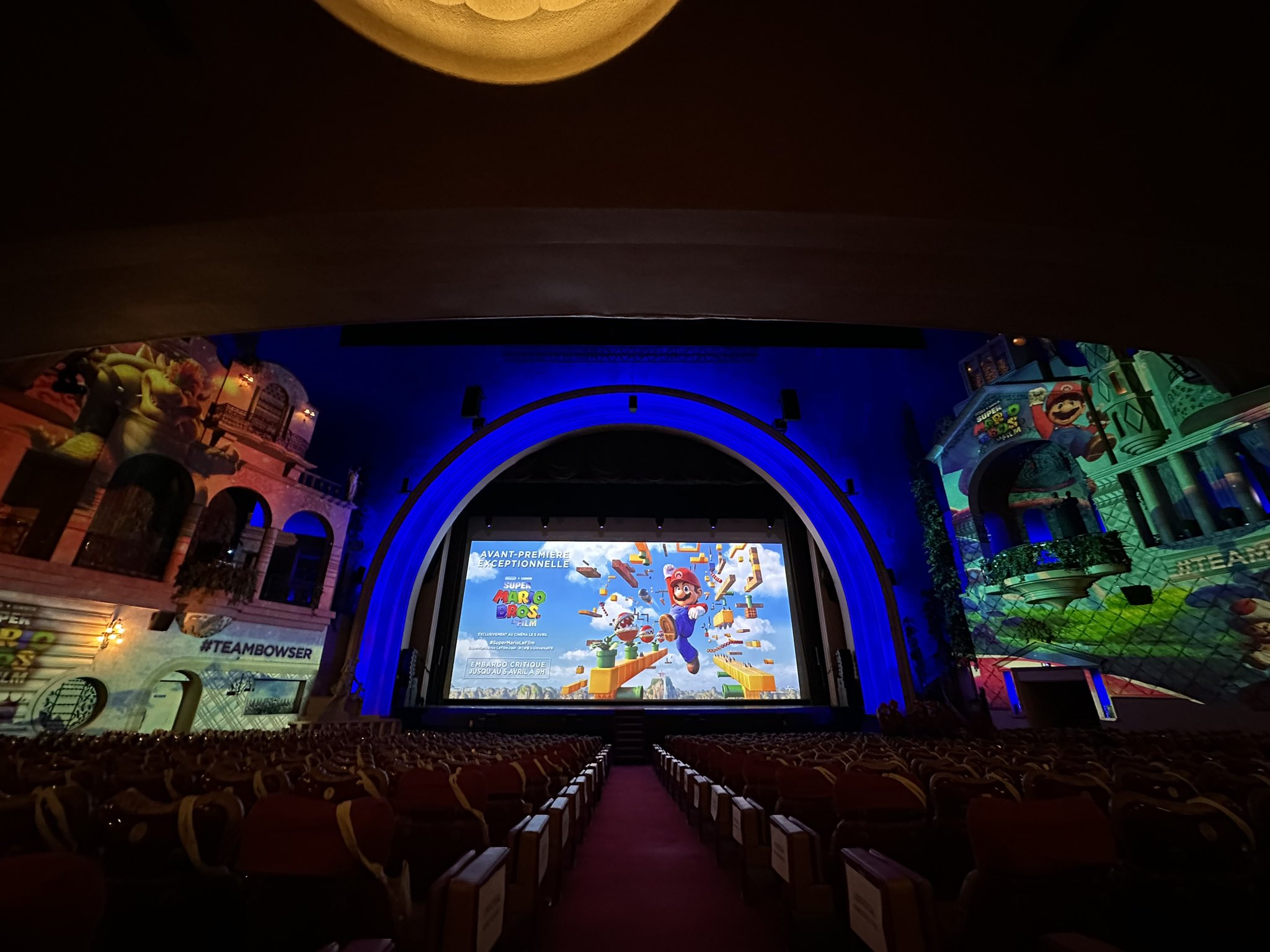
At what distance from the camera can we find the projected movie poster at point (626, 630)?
15352 millimetres

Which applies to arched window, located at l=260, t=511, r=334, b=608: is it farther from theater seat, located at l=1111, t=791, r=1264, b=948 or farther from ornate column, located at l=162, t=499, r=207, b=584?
theater seat, located at l=1111, t=791, r=1264, b=948

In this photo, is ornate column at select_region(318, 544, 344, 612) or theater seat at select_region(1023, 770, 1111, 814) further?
ornate column at select_region(318, 544, 344, 612)

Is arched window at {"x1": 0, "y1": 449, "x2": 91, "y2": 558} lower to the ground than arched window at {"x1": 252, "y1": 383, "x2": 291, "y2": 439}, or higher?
lower

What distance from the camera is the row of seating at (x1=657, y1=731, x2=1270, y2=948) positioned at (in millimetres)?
1379

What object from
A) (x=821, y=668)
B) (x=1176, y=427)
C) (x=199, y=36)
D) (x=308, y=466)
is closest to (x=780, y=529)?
(x=821, y=668)

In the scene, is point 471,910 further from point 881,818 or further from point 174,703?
→ point 174,703

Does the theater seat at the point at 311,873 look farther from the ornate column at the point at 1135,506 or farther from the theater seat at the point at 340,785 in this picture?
the ornate column at the point at 1135,506

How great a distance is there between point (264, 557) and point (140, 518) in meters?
2.37

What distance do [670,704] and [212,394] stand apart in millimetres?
14896

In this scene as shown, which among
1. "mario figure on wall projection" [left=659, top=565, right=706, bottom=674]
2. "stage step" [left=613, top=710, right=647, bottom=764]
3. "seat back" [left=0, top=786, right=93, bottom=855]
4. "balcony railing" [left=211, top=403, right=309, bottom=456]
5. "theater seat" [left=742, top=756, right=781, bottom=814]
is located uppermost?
"balcony railing" [left=211, top=403, right=309, bottom=456]

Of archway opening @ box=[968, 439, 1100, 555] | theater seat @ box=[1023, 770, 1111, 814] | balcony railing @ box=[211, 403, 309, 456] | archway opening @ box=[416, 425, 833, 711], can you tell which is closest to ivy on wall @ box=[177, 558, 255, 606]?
balcony railing @ box=[211, 403, 309, 456]

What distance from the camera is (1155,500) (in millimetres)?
10031

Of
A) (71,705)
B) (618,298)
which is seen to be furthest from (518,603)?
(618,298)

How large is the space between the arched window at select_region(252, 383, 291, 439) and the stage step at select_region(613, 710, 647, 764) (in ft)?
38.3
